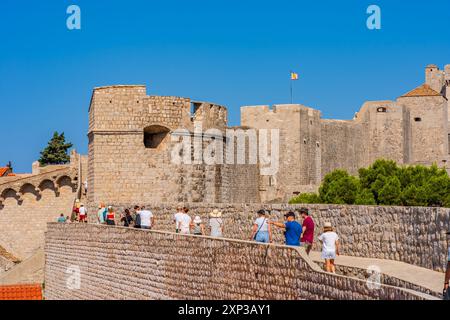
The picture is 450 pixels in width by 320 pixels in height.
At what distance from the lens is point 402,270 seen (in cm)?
1371

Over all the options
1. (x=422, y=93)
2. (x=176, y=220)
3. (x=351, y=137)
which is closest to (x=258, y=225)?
(x=176, y=220)

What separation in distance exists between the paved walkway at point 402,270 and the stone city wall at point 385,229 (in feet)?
0.71

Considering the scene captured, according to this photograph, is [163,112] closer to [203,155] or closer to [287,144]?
[203,155]

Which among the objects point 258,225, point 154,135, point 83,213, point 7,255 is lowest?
point 7,255

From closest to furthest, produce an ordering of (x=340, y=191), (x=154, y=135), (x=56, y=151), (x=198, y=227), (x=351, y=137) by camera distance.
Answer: (x=198, y=227), (x=154, y=135), (x=340, y=191), (x=351, y=137), (x=56, y=151)

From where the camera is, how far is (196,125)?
2588 centimetres

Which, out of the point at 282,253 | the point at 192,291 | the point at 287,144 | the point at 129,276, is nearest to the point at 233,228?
the point at 129,276

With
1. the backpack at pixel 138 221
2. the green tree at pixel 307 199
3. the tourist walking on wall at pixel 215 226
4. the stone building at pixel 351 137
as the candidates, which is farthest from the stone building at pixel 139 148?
the stone building at pixel 351 137

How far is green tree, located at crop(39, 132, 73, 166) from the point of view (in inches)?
2712

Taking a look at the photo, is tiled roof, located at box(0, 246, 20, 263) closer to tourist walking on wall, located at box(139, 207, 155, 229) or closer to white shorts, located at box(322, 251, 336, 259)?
tourist walking on wall, located at box(139, 207, 155, 229)

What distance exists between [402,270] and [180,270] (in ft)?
13.8

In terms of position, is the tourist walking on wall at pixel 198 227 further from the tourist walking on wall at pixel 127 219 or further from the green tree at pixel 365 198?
the green tree at pixel 365 198

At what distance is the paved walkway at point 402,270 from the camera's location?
12.1 meters

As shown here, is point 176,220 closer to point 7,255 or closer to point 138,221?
point 138,221
